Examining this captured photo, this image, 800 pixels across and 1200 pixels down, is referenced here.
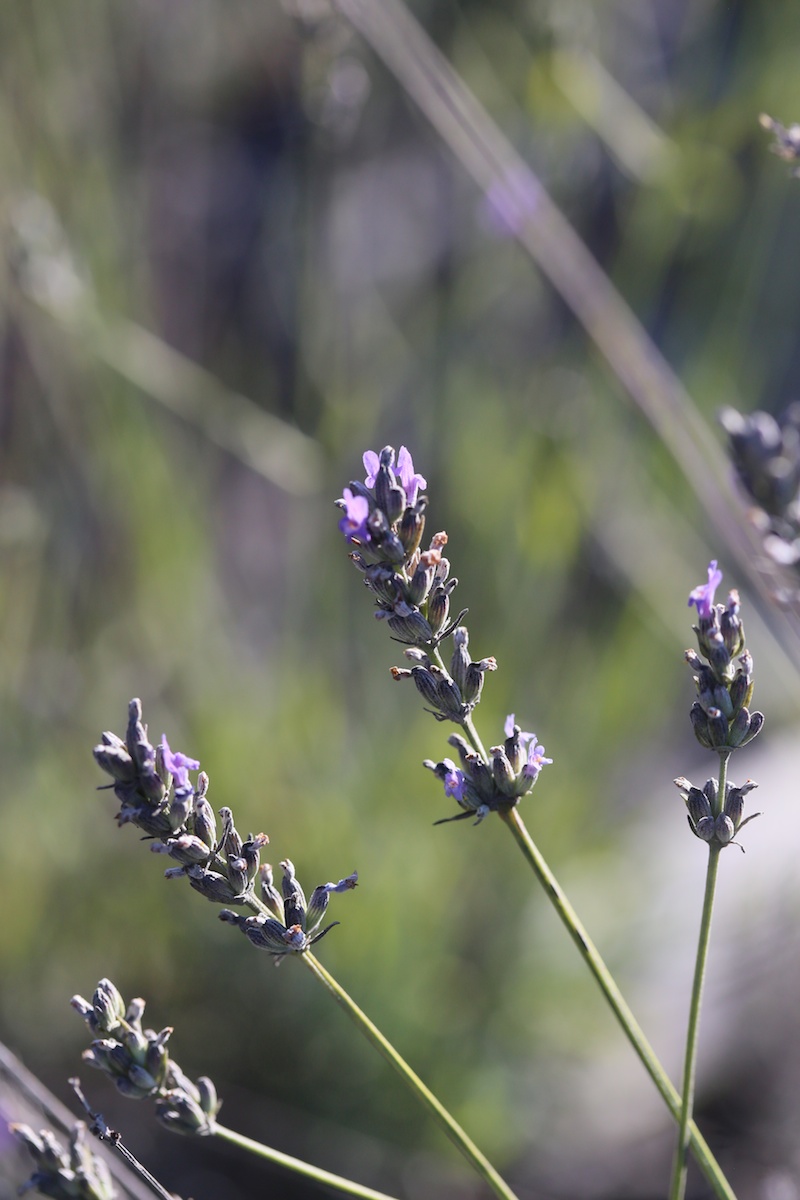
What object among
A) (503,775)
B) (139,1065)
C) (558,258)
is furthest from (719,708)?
(558,258)

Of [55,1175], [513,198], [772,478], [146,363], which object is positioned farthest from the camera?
[146,363]

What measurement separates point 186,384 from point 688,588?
97 centimetres

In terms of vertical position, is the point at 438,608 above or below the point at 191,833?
above

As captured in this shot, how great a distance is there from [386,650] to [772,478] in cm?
139

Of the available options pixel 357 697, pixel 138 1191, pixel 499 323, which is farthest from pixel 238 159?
pixel 138 1191

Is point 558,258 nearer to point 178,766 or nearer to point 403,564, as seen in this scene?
point 403,564

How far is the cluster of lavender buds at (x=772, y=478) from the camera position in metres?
0.66

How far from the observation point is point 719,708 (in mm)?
617

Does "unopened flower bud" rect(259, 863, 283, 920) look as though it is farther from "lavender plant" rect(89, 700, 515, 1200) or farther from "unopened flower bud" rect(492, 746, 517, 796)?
"unopened flower bud" rect(492, 746, 517, 796)

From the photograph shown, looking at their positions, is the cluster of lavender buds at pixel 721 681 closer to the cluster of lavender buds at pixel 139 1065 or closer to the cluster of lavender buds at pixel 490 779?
the cluster of lavender buds at pixel 490 779

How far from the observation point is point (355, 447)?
181 centimetres

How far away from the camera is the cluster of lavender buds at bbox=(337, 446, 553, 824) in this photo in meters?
0.58

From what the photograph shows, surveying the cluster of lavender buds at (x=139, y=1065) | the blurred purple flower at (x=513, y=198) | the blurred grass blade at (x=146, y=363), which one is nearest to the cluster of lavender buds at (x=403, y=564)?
the cluster of lavender buds at (x=139, y=1065)

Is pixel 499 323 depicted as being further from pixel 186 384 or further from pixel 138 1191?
pixel 138 1191
